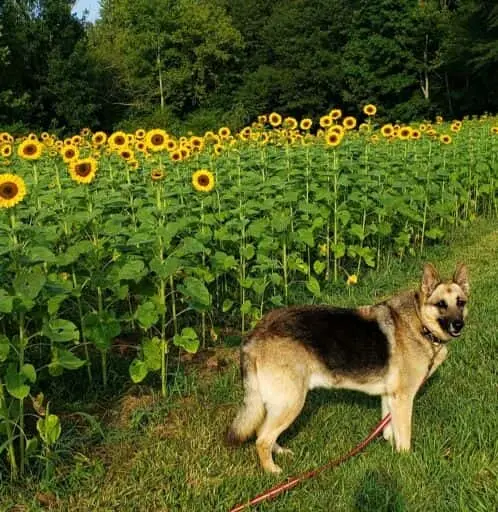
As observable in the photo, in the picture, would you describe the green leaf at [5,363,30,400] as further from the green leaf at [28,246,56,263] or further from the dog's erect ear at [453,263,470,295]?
the dog's erect ear at [453,263,470,295]

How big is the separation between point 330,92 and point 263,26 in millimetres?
11369

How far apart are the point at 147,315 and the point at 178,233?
1306 mm

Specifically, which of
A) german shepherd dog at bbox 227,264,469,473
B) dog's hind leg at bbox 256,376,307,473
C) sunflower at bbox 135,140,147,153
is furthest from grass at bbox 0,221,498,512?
sunflower at bbox 135,140,147,153

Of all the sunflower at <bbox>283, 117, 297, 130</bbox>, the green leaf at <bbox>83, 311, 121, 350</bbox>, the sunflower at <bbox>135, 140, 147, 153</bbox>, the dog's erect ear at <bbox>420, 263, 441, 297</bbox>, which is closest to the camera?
the dog's erect ear at <bbox>420, 263, 441, 297</bbox>

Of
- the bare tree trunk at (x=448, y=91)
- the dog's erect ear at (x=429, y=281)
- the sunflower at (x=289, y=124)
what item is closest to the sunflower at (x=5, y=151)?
the sunflower at (x=289, y=124)

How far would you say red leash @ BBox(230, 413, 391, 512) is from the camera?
3.32 m

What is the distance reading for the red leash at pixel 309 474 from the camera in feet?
10.9

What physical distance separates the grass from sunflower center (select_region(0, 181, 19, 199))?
1.59 m

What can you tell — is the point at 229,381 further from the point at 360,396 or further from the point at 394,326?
the point at 394,326

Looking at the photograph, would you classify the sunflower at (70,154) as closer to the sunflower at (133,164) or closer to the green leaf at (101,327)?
the sunflower at (133,164)

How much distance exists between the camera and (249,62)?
54.1m

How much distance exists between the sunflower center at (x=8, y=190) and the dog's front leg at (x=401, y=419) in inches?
103

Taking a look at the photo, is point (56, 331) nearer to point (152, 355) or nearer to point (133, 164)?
point (152, 355)

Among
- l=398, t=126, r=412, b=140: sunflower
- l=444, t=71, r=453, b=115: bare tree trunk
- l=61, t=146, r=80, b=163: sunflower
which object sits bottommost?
l=398, t=126, r=412, b=140: sunflower
